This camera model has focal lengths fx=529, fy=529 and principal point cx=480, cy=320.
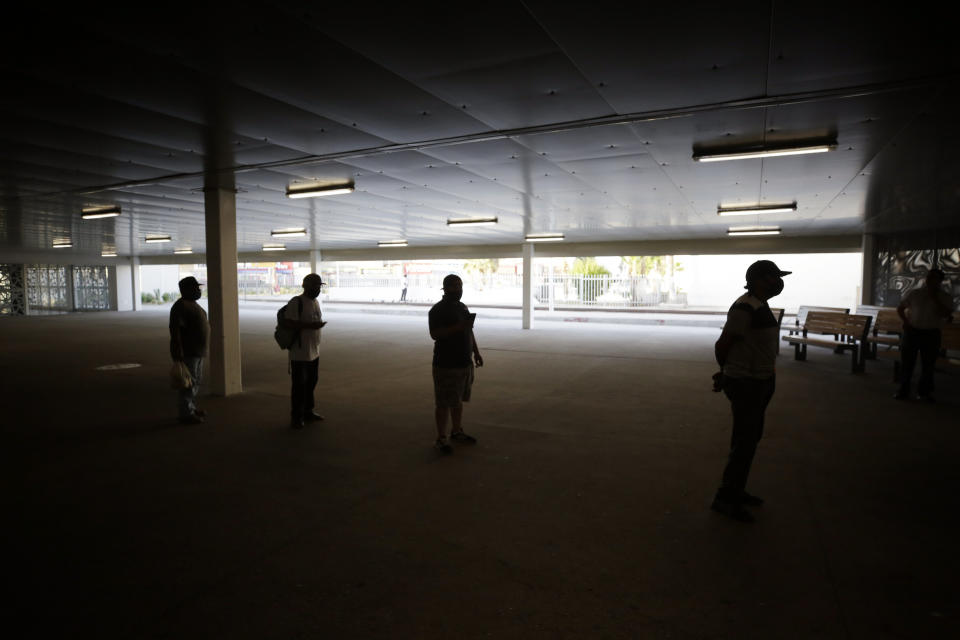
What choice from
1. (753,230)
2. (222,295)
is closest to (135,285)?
(222,295)

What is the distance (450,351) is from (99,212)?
37.9 feet

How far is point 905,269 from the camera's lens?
15.8m

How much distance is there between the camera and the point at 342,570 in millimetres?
3361

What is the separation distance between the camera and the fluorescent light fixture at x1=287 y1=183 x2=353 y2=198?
972cm

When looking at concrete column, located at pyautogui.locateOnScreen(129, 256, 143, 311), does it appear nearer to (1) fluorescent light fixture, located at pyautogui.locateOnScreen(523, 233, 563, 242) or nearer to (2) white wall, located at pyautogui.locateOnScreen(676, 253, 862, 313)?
(1) fluorescent light fixture, located at pyautogui.locateOnScreen(523, 233, 563, 242)

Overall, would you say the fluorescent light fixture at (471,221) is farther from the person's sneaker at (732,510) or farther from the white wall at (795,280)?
the white wall at (795,280)

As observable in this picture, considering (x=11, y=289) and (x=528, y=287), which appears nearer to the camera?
(x=528, y=287)

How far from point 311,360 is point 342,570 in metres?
3.69

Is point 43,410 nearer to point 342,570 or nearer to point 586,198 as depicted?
point 342,570

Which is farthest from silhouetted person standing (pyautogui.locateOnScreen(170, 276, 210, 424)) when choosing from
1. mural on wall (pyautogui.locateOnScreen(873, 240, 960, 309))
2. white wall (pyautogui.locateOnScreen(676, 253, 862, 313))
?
white wall (pyautogui.locateOnScreen(676, 253, 862, 313))

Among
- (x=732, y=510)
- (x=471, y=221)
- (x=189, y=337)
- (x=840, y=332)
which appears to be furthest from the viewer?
(x=471, y=221)

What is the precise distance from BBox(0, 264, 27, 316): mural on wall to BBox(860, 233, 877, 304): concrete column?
38.5 metres

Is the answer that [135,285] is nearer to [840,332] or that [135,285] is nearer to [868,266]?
[840,332]

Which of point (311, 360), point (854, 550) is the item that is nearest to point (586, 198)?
point (311, 360)
